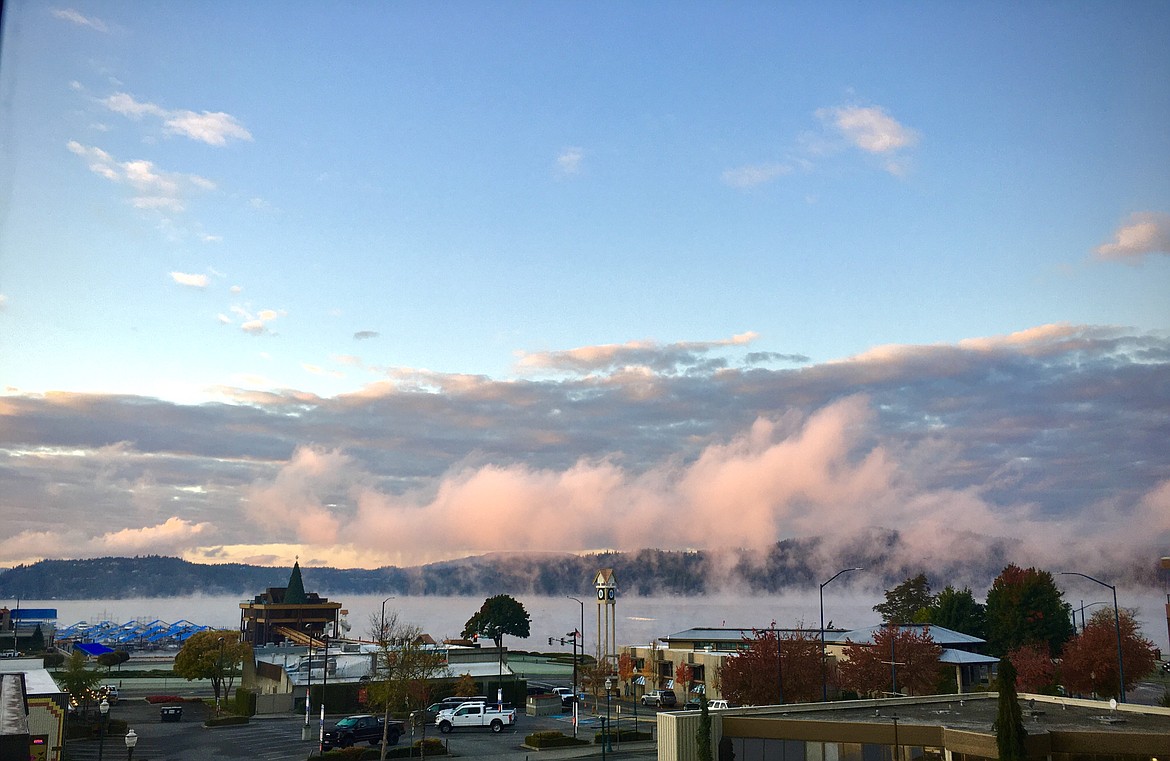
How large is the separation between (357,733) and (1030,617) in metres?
83.2

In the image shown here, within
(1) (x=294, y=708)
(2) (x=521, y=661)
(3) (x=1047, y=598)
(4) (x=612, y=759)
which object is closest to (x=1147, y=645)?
(3) (x=1047, y=598)

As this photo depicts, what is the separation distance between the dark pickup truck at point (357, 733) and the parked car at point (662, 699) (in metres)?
36.6

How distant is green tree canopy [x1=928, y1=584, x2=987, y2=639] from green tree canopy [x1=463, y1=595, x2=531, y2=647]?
248ft

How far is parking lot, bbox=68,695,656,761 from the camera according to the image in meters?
Answer: 61.5

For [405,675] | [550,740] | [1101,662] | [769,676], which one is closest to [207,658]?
[405,675]

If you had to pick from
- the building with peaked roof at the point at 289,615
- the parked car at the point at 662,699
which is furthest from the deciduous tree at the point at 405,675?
the building with peaked roof at the point at 289,615

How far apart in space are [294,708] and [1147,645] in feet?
254

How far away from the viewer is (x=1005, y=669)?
30.8m

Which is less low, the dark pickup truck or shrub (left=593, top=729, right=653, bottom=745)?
the dark pickup truck

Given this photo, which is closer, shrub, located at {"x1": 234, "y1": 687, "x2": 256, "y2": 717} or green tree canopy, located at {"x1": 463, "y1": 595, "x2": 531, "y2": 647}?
shrub, located at {"x1": 234, "y1": 687, "x2": 256, "y2": 717}

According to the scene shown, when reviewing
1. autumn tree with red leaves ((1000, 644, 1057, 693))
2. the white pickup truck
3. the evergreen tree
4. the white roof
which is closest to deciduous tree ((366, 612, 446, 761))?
the white pickup truck

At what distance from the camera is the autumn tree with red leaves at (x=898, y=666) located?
7462 centimetres

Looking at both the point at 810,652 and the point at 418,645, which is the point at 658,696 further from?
the point at 418,645

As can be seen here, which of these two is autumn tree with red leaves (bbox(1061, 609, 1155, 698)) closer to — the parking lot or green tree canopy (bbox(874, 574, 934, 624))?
the parking lot
